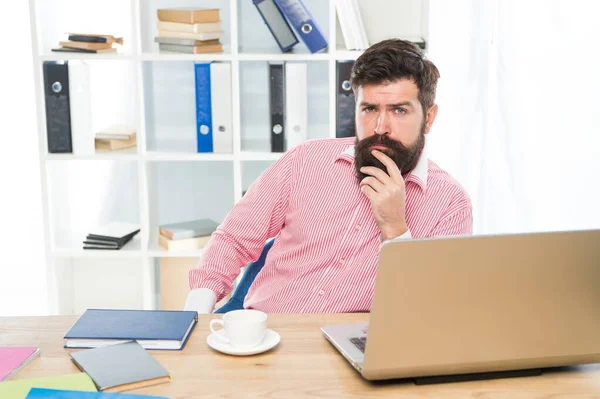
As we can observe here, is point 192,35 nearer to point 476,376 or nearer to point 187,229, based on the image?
point 187,229

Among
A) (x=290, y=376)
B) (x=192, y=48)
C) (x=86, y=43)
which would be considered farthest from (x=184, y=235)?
(x=290, y=376)

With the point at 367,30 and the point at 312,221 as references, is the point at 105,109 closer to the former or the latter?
the point at 367,30

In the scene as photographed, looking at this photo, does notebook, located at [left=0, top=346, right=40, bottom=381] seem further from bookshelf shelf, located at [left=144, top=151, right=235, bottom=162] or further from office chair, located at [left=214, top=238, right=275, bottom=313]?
bookshelf shelf, located at [left=144, top=151, right=235, bottom=162]

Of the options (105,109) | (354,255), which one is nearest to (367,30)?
(105,109)

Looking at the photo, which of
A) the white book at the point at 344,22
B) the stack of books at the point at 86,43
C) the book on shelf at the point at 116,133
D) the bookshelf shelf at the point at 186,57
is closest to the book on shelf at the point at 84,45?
the stack of books at the point at 86,43

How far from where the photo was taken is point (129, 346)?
148cm

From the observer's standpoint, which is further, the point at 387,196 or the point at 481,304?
the point at 387,196

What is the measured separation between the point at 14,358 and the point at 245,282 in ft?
2.72

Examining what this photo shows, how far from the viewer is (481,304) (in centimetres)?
129

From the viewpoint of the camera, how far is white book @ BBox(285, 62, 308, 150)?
3.09 m

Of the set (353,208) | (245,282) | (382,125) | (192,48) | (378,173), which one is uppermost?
(192,48)

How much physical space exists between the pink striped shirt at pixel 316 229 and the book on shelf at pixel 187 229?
3.66 ft

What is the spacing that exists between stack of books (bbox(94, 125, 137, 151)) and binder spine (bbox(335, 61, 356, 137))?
35.5 inches

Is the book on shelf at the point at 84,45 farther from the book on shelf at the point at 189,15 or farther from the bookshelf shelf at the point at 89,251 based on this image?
the bookshelf shelf at the point at 89,251
